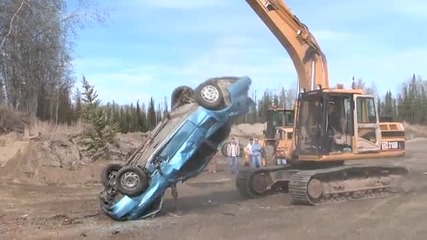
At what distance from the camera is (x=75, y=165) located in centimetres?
2291

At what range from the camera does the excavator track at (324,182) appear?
46.0ft

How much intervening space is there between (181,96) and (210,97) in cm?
134

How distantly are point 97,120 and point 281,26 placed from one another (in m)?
10.7

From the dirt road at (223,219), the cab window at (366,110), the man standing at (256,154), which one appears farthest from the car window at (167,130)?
the man standing at (256,154)

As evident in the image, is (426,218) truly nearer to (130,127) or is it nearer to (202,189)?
(202,189)

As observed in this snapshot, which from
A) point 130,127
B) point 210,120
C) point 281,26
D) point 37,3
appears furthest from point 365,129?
point 130,127

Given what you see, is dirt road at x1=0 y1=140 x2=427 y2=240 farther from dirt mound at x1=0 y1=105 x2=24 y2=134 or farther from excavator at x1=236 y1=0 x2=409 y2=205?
dirt mound at x1=0 y1=105 x2=24 y2=134

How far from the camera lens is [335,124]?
48.4ft

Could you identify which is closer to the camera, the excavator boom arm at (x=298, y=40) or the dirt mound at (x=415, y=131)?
the excavator boom arm at (x=298, y=40)

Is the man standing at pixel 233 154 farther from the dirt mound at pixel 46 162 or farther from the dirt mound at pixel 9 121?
the dirt mound at pixel 9 121

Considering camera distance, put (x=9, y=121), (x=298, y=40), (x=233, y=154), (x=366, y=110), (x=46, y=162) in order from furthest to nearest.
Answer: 1. (x=9, y=121)
2. (x=233, y=154)
3. (x=46, y=162)
4. (x=298, y=40)
5. (x=366, y=110)

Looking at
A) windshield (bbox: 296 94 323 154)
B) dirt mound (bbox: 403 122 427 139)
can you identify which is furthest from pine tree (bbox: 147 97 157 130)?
windshield (bbox: 296 94 323 154)

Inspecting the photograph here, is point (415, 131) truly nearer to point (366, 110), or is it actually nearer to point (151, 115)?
point (151, 115)

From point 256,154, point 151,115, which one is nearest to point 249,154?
point 256,154
